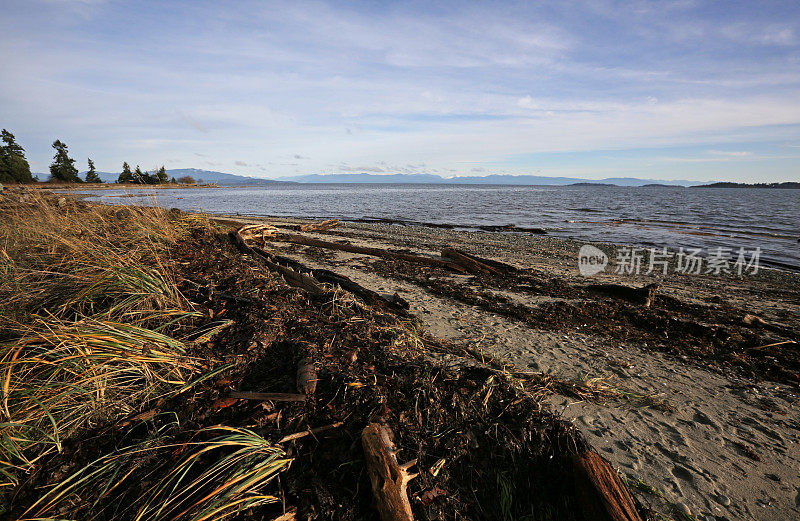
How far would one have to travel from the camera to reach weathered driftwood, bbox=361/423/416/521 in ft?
5.73

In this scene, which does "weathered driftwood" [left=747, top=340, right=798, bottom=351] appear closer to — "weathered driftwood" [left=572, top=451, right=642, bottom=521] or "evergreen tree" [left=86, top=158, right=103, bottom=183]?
"weathered driftwood" [left=572, top=451, right=642, bottom=521]

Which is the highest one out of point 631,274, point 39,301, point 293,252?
point 39,301

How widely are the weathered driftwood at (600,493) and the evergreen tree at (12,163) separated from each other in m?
70.1

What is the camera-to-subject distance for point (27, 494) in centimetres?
171

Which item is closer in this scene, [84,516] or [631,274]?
[84,516]

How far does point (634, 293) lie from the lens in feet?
21.7

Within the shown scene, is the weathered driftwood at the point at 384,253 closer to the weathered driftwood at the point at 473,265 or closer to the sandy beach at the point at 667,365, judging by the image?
the weathered driftwood at the point at 473,265

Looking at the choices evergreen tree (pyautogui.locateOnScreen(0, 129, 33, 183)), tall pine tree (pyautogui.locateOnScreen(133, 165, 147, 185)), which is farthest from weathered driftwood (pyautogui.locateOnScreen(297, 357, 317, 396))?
evergreen tree (pyautogui.locateOnScreen(0, 129, 33, 183))

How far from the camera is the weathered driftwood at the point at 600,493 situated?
72.9 inches

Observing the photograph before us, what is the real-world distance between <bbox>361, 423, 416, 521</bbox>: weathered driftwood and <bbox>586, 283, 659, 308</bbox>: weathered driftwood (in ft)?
21.0

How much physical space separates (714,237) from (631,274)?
12.9 meters

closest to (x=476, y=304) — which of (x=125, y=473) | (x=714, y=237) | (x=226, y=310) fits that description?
(x=226, y=310)

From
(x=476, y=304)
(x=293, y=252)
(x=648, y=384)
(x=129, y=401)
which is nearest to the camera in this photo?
(x=129, y=401)

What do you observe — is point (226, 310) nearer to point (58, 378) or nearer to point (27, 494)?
point (58, 378)
